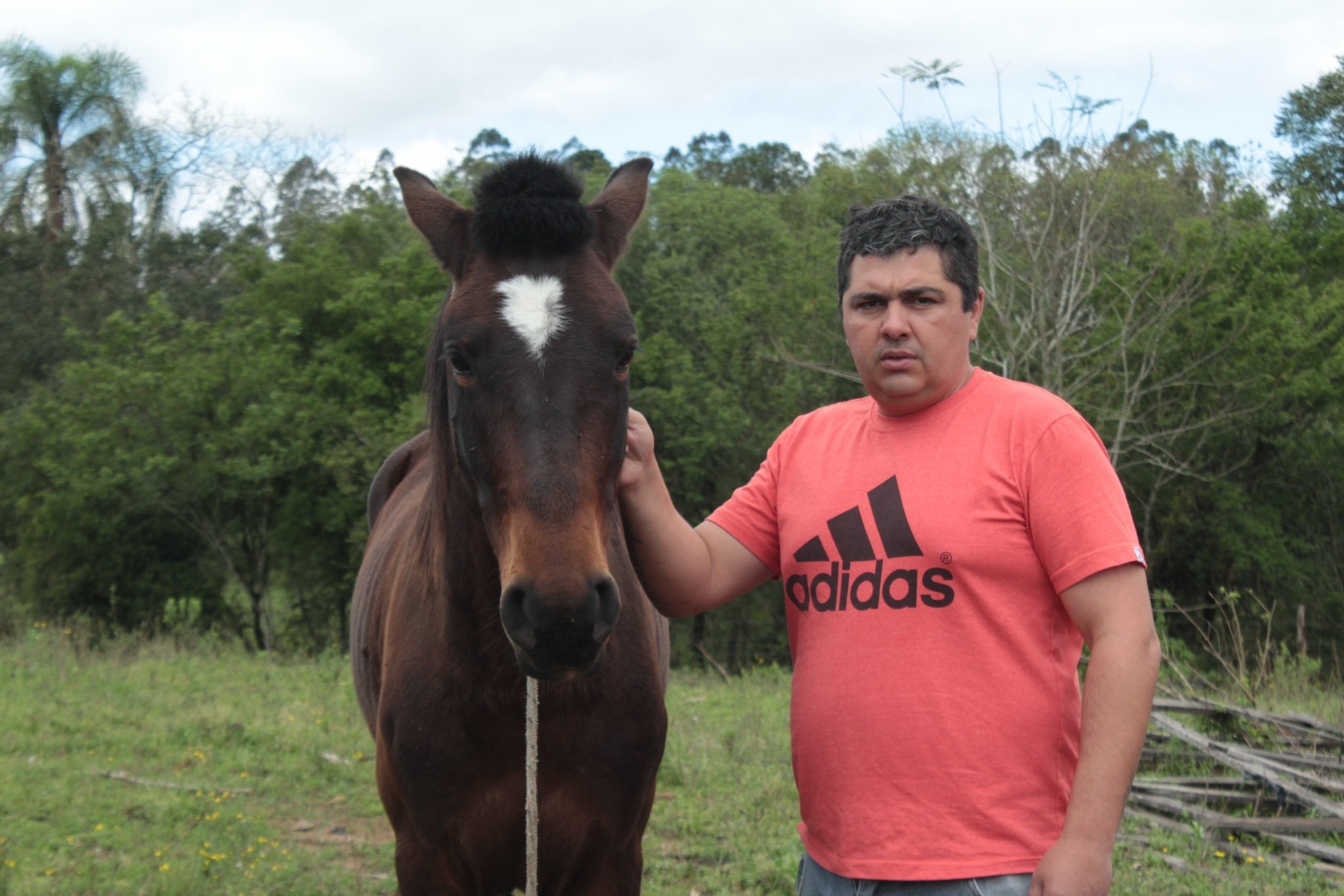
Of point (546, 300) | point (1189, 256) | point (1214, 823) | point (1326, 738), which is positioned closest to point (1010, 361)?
point (1189, 256)

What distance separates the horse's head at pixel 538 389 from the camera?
81.4 inches

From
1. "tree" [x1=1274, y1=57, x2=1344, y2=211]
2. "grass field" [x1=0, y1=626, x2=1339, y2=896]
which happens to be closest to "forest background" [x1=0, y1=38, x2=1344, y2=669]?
"tree" [x1=1274, y1=57, x2=1344, y2=211]

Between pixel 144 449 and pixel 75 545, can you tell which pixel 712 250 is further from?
pixel 75 545

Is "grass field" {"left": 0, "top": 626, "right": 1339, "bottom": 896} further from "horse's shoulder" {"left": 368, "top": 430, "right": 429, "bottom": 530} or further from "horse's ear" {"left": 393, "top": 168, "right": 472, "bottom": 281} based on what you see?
"horse's ear" {"left": 393, "top": 168, "right": 472, "bottom": 281}

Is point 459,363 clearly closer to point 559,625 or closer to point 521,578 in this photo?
point 521,578

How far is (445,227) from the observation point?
2719mm

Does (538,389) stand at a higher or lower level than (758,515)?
higher

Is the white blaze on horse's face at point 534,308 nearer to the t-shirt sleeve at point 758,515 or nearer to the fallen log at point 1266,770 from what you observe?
the t-shirt sleeve at point 758,515

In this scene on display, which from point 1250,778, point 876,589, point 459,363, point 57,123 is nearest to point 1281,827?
point 1250,778

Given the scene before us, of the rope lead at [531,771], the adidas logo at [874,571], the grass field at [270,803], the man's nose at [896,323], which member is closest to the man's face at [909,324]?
the man's nose at [896,323]

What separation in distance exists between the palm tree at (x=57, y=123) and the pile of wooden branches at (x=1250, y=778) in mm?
30427

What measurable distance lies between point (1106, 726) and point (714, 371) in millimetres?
23358

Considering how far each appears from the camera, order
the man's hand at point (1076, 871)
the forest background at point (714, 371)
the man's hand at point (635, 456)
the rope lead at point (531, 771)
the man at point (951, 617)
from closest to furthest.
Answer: the man's hand at point (1076, 871) < the man at point (951, 617) < the man's hand at point (635, 456) < the rope lead at point (531, 771) < the forest background at point (714, 371)

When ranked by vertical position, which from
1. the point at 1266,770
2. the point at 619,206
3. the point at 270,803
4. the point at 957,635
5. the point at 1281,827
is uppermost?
the point at 619,206
